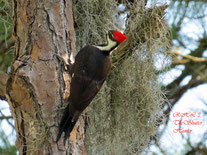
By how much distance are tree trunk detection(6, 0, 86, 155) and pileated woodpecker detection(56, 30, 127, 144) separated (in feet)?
0.19

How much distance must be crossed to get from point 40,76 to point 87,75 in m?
0.32

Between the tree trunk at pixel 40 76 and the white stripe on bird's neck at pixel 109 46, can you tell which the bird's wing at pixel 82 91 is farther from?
the white stripe on bird's neck at pixel 109 46

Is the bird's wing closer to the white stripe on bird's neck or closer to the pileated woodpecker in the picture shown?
the pileated woodpecker

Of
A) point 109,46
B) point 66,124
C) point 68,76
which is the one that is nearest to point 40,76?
point 68,76

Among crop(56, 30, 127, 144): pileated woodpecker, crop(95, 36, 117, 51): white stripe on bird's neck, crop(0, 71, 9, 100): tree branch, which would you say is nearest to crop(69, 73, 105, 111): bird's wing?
crop(56, 30, 127, 144): pileated woodpecker

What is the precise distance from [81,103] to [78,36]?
2.19ft

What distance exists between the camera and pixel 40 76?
184 centimetres

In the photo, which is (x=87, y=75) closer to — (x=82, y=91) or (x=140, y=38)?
(x=82, y=91)

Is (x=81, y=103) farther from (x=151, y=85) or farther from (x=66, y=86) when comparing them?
(x=151, y=85)

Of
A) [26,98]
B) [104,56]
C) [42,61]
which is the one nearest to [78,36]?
[104,56]

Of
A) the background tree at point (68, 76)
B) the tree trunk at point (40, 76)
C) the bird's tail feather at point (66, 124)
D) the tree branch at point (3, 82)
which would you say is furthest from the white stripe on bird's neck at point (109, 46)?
the tree branch at point (3, 82)

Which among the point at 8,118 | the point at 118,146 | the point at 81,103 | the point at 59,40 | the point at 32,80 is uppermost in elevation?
the point at 59,40

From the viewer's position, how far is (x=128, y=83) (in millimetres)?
2305

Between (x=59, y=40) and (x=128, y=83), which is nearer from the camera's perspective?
(x=59, y=40)
